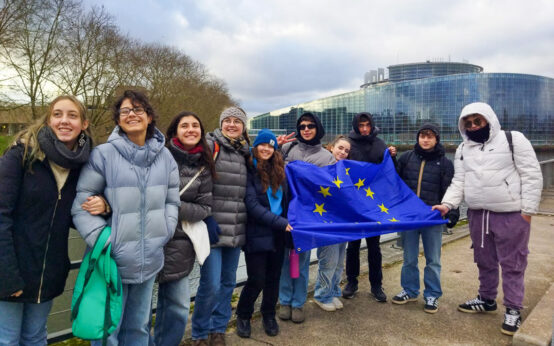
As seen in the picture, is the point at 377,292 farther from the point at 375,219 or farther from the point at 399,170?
the point at 399,170

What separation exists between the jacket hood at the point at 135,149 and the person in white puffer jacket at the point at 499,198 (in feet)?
10.5

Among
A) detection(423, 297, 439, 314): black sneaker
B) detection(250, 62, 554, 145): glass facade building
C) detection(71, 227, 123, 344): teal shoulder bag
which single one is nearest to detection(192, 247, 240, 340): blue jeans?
detection(71, 227, 123, 344): teal shoulder bag

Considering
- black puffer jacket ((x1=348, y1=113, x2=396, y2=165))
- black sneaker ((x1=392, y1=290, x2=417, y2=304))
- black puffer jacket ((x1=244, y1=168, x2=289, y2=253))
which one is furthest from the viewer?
black puffer jacket ((x1=348, y1=113, x2=396, y2=165))

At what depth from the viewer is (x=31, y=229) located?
7.06 feet

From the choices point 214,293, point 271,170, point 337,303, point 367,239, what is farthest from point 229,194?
point 367,239

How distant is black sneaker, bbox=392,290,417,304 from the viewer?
435cm

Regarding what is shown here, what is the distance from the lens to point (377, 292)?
4461 millimetres

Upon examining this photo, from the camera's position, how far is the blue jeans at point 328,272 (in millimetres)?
4090

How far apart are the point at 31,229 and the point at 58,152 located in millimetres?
470

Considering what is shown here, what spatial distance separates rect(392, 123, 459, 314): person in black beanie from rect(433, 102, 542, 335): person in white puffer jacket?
0.26 meters

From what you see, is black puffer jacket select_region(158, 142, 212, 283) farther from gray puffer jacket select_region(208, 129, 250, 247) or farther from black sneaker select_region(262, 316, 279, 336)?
black sneaker select_region(262, 316, 279, 336)

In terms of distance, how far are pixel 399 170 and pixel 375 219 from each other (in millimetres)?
878

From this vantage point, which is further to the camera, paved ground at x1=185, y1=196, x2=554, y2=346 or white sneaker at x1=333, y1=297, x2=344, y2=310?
white sneaker at x1=333, y1=297, x2=344, y2=310

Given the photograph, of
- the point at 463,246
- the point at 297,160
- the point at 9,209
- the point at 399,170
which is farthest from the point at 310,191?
the point at 463,246
